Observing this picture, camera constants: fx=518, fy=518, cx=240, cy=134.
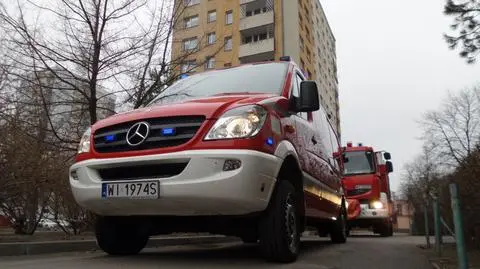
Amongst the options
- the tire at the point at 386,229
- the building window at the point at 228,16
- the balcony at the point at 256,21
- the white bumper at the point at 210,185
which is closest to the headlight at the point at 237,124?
the white bumper at the point at 210,185

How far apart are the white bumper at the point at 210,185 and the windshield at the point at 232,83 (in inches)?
54.9

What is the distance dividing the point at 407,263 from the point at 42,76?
764 centimetres

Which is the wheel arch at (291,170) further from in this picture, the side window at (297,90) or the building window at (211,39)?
the building window at (211,39)

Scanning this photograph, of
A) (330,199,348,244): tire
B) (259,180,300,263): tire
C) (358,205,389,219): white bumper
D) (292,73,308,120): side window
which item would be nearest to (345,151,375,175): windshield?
(358,205,389,219): white bumper

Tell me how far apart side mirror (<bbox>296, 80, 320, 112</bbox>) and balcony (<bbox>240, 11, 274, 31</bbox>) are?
135 ft

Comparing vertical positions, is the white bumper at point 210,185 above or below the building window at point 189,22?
below

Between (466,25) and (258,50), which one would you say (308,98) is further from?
(258,50)

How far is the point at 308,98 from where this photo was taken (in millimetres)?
5488

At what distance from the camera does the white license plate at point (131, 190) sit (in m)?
4.55

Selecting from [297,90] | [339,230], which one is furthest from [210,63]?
[297,90]

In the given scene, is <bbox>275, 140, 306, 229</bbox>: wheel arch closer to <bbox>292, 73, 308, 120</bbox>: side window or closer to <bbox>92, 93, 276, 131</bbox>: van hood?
<bbox>92, 93, 276, 131</bbox>: van hood

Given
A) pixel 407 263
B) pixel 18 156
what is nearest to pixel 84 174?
pixel 407 263

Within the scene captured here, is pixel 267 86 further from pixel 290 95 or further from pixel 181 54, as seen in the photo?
pixel 181 54

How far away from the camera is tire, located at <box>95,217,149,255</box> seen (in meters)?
5.57
